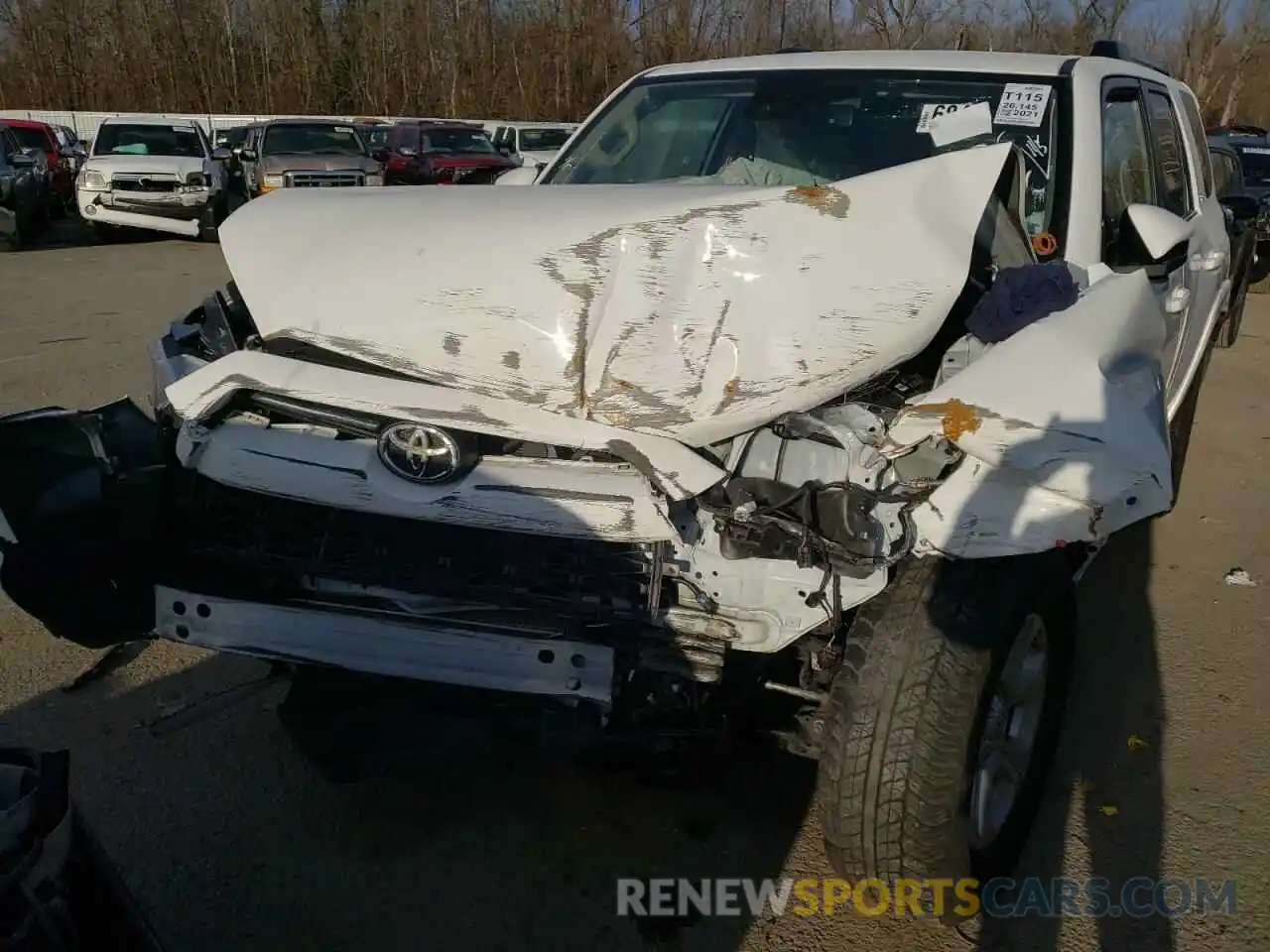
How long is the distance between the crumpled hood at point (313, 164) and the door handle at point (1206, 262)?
12508 millimetres

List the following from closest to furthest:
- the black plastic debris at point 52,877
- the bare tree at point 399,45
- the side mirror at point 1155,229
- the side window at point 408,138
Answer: the black plastic debris at point 52,877 < the side mirror at point 1155,229 < the side window at point 408,138 < the bare tree at point 399,45

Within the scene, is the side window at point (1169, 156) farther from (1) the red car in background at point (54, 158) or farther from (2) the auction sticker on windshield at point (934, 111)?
(1) the red car in background at point (54, 158)

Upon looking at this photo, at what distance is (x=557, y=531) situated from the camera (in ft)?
7.14

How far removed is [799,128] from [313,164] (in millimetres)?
12530

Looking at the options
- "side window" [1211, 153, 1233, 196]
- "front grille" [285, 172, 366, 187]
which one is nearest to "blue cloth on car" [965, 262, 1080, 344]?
"side window" [1211, 153, 1233, 196]

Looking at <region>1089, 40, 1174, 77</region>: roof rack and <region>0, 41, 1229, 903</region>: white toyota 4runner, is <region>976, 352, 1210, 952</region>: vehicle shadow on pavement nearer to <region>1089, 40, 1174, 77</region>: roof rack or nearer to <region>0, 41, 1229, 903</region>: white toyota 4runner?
<region>0, 41, 1229, 903</region>: white toyota 4runner

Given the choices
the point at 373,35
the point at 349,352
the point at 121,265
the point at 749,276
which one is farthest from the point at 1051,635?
the point at 373,35

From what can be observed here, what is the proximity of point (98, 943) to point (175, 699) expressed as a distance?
174cm

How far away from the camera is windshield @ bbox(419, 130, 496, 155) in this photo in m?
17.0

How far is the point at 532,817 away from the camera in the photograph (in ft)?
9.05

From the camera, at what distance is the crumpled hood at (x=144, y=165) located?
14383 mm

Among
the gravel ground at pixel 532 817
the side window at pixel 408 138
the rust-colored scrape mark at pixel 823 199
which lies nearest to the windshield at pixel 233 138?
the side window at pixel 408 138

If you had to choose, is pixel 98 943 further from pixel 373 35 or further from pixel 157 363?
pixel 373 35

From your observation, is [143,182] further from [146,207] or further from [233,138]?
[233,138]
